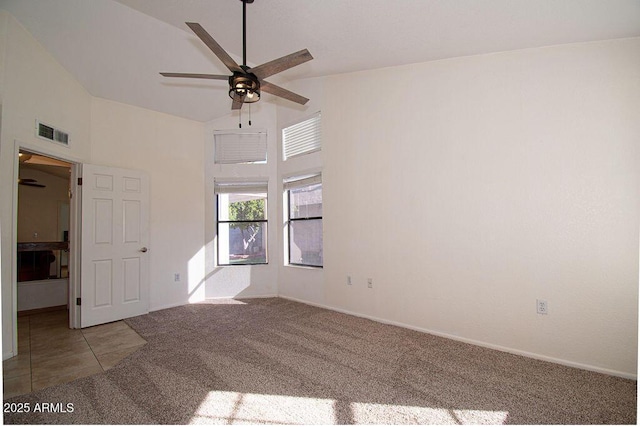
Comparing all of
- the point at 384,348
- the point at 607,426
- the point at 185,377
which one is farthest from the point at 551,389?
the point at 185,377

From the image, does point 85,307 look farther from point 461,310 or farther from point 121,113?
point 461,310

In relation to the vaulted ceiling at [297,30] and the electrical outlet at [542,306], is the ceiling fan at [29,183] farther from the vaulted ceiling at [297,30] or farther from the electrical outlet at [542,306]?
the electrical outlet at [542,306]

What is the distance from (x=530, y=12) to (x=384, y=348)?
3192 mm

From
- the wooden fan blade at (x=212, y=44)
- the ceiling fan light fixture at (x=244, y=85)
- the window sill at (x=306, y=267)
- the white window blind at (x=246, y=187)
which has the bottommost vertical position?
the window sill at (x=306, y=267)

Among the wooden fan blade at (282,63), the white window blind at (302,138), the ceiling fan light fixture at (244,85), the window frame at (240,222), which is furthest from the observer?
the window frame at (240,222)

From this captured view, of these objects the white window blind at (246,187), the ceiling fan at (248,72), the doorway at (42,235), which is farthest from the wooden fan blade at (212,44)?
the doorway at (42,235)

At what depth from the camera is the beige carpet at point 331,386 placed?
2.03 m

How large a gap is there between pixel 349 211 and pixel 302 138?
1536 millimetres

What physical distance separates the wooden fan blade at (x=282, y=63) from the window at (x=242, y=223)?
311cm

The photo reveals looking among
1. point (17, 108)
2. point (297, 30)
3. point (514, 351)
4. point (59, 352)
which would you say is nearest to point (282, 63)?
point (297, 30)

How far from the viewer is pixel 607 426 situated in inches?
74.6

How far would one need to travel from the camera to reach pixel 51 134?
3.49 metres

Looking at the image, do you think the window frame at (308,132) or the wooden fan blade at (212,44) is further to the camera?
the window frame at (308,132)

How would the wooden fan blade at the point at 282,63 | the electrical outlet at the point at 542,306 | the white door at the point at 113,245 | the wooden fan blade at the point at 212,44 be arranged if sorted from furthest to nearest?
the white door at the point at 113,245, the electrical outlet at the point at 542,306, the wooden fan blade at the point at 282,63, the wooden fan blade at the point at 212,44
